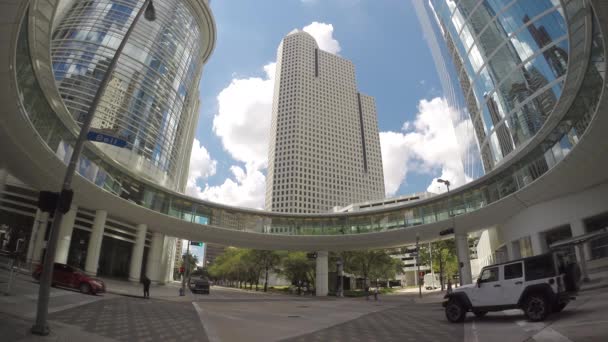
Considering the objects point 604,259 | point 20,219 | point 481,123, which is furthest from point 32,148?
point 481,123

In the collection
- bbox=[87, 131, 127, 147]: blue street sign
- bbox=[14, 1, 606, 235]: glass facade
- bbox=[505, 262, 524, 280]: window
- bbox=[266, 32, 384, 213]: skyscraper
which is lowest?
bbox=[505, 262, 524, 280]: window

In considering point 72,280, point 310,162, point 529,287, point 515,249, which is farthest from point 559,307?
point 310,162

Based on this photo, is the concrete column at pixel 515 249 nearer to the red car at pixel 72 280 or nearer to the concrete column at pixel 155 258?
the red car at pixel 72 280

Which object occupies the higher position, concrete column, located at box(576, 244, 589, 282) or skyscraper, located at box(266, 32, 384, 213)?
skyscraper, located at box(266, 32, 384, 213)

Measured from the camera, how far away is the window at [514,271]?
38.0ft

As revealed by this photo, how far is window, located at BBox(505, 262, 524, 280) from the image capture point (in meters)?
11.6

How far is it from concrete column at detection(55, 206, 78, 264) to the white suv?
31.2 metres

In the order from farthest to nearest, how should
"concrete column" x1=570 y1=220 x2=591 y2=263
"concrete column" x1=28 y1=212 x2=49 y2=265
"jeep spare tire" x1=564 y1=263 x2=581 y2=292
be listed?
"concrete column" x1=28 y1=212 x2=49 y2=265 → "concrete column" x1=570 y1=220 x2=591 y2=263 → "jeep spare tire" x1=564 y1=263 x2=581 y2=292

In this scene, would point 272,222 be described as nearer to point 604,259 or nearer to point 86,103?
point 86,103

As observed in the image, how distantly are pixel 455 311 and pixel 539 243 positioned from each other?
796 inches

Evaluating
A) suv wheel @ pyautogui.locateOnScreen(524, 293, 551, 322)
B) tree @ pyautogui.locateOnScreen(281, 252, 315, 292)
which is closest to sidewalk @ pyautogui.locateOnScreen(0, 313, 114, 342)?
suv wheel @ pyautogui.locateOnScreen(524, 293, 551, 322)

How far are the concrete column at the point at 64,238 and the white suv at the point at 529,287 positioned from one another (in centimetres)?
3120

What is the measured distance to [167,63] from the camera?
190 feet

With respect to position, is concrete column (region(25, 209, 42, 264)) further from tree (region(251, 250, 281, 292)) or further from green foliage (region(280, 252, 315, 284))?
tree (region(251, 250, 281, 292))
